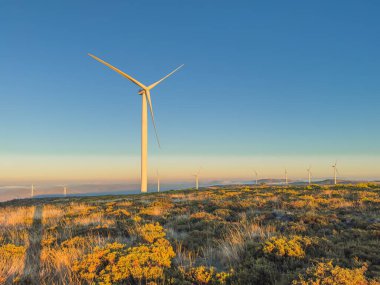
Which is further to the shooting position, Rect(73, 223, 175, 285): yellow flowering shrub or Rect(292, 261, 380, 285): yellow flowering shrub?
Rect(73, 223, 175, 285): yellow flowering shrub

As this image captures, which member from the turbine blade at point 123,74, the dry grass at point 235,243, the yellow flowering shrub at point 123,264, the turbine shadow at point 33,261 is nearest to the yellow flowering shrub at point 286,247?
the dry grass at point 235,243

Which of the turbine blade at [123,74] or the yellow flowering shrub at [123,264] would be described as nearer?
the yellow flowering shrub at [123,264]

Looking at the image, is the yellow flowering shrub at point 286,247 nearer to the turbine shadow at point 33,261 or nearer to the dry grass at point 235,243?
the dry grass at point 235,243

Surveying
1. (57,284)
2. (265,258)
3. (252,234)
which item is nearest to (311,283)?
(265,258)

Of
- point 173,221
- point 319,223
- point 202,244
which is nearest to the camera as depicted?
point 202,244

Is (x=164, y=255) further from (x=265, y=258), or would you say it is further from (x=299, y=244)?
(x=299, y=244)

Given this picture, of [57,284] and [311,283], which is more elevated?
[311,283]

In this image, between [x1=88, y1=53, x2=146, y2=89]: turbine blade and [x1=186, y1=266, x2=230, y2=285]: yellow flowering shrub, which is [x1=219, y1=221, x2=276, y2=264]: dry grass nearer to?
[x1=186, y1=266, x2=230, y2=285]: yellow flowering shrub

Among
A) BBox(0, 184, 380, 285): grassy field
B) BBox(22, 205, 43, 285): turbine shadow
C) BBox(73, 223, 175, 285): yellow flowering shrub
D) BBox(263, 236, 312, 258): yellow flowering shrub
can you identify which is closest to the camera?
BBox(0, 184, 380, 285): grassy field

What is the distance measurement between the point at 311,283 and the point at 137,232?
7.53 meters

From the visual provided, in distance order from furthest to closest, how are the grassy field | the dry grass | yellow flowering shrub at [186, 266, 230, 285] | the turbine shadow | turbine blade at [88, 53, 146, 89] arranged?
turbine blade at [88, 53, 146, 89], the dry grass, the turbine shadow, the grassy field, yellow flowering shrub at [186, 266, 230, 285]

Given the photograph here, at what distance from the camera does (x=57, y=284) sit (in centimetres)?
653

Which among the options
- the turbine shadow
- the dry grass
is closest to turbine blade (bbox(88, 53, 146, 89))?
the turbine shadow

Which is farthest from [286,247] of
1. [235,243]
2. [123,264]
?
[123,264]
